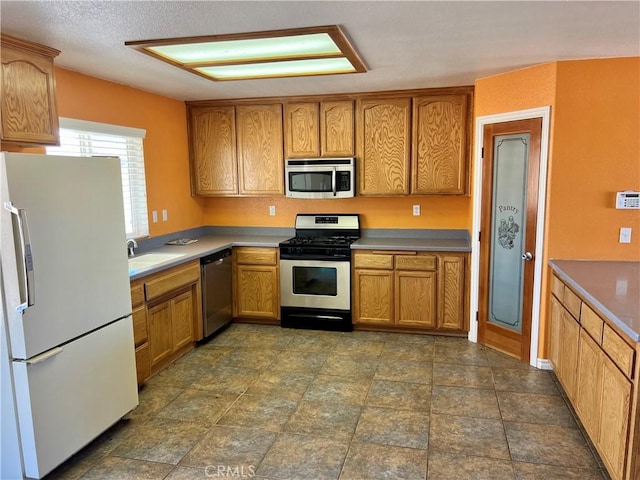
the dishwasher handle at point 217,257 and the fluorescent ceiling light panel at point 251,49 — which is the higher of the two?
the fluorescent ceiling light panel at point 251,49

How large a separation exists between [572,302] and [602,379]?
663 millimetres

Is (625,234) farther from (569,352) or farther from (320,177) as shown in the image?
(320,177)

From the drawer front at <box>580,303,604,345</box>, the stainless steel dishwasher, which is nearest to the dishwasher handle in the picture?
the stainless steel dishwasher

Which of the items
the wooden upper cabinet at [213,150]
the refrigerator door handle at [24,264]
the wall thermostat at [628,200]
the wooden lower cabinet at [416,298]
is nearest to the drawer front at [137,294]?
the refrigerator door handle at [24,264]

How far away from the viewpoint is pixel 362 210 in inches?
196

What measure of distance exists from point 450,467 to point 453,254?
7.01 ft

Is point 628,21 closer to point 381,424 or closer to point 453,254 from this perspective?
point 453,254

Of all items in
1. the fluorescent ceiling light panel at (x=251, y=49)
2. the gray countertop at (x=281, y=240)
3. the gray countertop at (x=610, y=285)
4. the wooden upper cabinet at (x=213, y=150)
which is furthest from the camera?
the wooden upper cabinet at (x=213, y=150)

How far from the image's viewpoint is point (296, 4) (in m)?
2.11

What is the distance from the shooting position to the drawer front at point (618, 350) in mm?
2041

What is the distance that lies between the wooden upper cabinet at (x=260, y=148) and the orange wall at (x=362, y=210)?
0.37 meters

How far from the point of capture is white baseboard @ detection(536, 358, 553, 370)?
11.8 ft

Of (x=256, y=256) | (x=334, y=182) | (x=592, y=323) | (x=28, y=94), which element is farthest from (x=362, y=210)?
(x=28, y=94)

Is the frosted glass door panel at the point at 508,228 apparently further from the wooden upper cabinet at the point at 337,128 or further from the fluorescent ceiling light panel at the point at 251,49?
the fluorescent ceiling light panel at the point at 251,49
